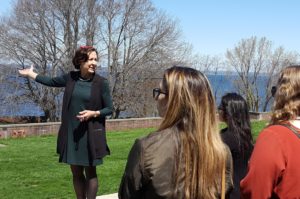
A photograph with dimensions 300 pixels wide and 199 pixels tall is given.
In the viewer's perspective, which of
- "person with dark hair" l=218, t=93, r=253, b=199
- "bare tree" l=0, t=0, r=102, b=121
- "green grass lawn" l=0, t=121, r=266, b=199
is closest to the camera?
"person with dark hair" l=218, t=93, r=253, b=199

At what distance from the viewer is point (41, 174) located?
27.3ft

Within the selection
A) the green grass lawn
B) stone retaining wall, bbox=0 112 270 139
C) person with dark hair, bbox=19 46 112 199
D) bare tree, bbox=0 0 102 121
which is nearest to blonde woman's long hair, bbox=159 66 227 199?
person with dark hair, bbox=19 46 112 199

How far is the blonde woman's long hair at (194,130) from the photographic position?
229 centimetres

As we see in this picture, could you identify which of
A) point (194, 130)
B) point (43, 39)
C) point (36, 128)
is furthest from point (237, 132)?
point (43, 39)

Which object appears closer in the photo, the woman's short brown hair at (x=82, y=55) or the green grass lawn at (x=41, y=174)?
the woman's short brown hair at (x=82, y=55)

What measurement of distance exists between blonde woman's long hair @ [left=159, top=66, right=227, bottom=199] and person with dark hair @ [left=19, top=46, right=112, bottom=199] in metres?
2.45

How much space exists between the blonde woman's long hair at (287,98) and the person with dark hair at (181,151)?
36cm

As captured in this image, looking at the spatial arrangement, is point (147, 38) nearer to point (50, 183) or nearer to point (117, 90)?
point (117, 90)

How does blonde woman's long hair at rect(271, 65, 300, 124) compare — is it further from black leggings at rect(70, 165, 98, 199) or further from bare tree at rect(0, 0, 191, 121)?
bare tree at rect(0, 0, 191, 121)

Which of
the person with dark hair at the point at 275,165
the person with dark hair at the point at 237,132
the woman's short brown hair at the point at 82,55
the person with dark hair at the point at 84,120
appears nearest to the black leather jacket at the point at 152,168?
the person with dark hair at the point at 275,165

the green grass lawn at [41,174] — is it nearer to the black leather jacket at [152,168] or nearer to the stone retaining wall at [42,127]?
the stone retaining wall at [42,127]

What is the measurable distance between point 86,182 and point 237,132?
1710 millimetres

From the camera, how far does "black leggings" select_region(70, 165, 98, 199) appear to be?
4832mm

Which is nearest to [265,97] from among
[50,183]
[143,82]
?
[143,82]
